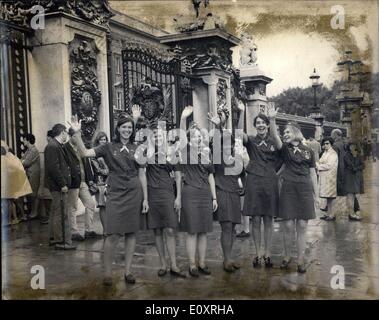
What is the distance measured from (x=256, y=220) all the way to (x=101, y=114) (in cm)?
323

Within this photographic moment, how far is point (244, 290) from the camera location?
13.9 ft

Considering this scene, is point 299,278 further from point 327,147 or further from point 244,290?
point 327,147

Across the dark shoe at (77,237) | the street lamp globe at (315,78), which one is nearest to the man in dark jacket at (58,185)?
the dark shoe at (77,237)

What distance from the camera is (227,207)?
4.68m

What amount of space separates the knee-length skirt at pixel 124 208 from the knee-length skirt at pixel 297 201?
149 cm

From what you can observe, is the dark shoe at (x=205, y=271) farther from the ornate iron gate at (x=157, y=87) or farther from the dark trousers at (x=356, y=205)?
the dark trousers at (x=356, y=205)

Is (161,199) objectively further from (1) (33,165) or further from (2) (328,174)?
(2) (328,174)

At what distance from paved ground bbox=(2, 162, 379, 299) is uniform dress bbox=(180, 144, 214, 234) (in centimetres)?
51

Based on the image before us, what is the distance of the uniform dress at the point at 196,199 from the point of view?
456cm

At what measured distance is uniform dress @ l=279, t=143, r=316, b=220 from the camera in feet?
15.5

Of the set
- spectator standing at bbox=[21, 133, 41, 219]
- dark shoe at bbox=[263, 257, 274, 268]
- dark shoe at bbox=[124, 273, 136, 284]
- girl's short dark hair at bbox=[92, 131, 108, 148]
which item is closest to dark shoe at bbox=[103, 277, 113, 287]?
dark shoe at bbox=[124, 273, 136, 284]

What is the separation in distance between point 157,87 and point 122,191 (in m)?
3.19

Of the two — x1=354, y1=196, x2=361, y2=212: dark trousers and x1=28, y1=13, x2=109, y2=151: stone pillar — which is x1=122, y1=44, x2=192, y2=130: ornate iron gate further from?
x1=354, y1=196, x2=361, y2=212: dark trousers
